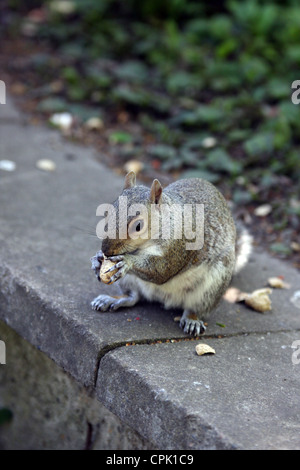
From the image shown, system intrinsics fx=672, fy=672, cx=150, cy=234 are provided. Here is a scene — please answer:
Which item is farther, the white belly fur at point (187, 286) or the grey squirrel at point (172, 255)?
the white belly fur at point (187, 286)

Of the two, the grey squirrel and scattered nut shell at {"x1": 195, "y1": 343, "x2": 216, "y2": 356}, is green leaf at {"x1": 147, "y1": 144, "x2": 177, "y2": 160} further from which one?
scattered nut shell at {"x1": 195, "y1": 343, "x2": 216, "y2": 356}

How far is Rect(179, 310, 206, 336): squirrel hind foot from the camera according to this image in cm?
262

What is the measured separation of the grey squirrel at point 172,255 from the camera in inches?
93.2

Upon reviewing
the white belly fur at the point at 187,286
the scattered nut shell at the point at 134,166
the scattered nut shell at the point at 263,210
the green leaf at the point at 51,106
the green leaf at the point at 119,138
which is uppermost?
the green leaf at the point at 51,106

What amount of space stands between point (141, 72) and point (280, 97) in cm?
126

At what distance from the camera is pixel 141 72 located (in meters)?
5.57

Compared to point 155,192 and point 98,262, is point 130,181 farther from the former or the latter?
point 98,262

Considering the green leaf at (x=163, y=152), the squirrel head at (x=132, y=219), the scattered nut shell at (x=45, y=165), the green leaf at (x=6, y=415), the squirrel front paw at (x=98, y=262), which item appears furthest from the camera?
the green leaf at (x=163, y=152)

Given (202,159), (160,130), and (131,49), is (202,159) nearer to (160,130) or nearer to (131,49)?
(160,130)

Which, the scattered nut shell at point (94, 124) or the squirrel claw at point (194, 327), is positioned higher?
the scattered nut shell at point (94, 124)

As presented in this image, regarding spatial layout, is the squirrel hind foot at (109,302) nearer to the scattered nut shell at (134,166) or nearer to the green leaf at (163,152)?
the scattered nut shell at (134,166)

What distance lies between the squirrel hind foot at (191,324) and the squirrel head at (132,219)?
16.2 inches

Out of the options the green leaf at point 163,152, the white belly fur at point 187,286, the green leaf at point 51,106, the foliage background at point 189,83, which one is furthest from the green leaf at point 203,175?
the white belly fur at point 187,286

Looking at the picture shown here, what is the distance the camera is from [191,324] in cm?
263
